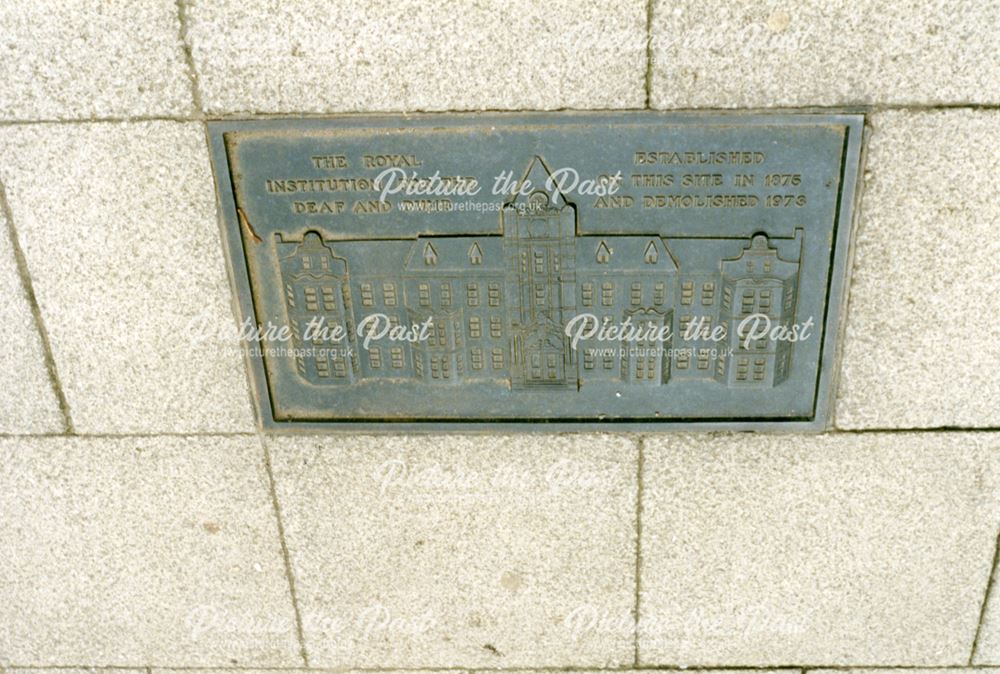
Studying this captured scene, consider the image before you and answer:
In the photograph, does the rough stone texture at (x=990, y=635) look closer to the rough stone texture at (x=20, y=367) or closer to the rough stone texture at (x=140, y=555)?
the rough stone texture at (x=140, y=555)

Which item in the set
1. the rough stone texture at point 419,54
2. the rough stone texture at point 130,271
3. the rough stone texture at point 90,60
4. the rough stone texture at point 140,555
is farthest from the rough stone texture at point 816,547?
the rough stone texture at point 90,60

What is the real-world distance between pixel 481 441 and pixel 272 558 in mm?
1116

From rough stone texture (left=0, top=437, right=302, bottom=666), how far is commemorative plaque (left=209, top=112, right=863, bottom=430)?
19.3 inches

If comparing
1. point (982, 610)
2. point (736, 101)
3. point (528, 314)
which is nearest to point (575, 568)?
point (528, 314)

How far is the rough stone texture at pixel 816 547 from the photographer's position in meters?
2.85

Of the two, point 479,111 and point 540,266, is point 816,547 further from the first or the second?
point 479,111

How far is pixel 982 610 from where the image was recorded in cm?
304

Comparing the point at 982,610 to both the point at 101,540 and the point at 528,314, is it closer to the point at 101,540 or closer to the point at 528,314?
the point at 528,314

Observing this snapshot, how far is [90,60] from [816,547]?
136 inches

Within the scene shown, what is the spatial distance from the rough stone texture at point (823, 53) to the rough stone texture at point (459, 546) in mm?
1438

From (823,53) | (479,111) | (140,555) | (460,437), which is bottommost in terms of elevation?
(140,555)

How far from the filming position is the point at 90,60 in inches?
98.5

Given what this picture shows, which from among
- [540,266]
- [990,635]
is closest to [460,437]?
[540,266]

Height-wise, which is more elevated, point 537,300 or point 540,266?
point 540,266
